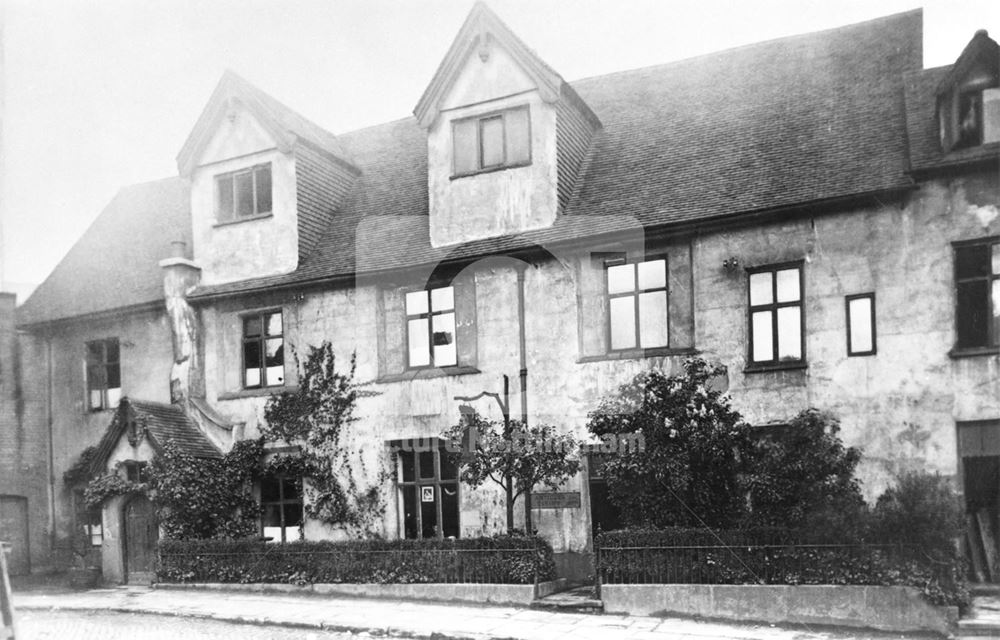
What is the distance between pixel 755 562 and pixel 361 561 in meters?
6.94

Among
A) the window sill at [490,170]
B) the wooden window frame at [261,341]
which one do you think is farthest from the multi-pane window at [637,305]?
the wooden window frame at [261,341]

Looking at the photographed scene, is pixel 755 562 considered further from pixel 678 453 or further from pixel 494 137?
pixel 494 137

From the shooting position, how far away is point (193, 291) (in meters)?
21.2

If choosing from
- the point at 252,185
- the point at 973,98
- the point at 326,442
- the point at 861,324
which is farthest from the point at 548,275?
the point at 973,98

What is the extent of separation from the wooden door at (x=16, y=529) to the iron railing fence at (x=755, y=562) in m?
15.4

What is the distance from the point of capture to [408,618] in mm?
13852

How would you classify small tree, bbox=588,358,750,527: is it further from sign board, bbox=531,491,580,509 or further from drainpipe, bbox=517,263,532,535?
drainpipe, bbox=517,263,532,535

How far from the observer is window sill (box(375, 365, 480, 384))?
59.8 feet

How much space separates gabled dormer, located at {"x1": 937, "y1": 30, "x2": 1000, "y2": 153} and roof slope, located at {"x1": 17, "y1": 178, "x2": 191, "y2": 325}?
16.8 meters

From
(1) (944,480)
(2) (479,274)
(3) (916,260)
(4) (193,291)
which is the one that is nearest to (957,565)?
(1) (944,480)

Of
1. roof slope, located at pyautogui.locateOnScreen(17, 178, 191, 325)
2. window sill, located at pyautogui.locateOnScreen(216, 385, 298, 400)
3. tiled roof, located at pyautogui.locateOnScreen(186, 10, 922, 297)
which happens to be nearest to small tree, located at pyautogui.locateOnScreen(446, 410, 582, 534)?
tiled roof, located at pyautogui.locateOnScreen(186, 10, 922, 297)

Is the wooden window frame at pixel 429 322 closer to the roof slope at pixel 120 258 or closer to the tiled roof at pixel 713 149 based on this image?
the tiled roof at pixel 713 149

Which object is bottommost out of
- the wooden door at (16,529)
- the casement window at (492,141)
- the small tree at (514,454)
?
the wooden door at (16,529)

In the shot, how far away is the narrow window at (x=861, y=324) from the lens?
49.9 feet
